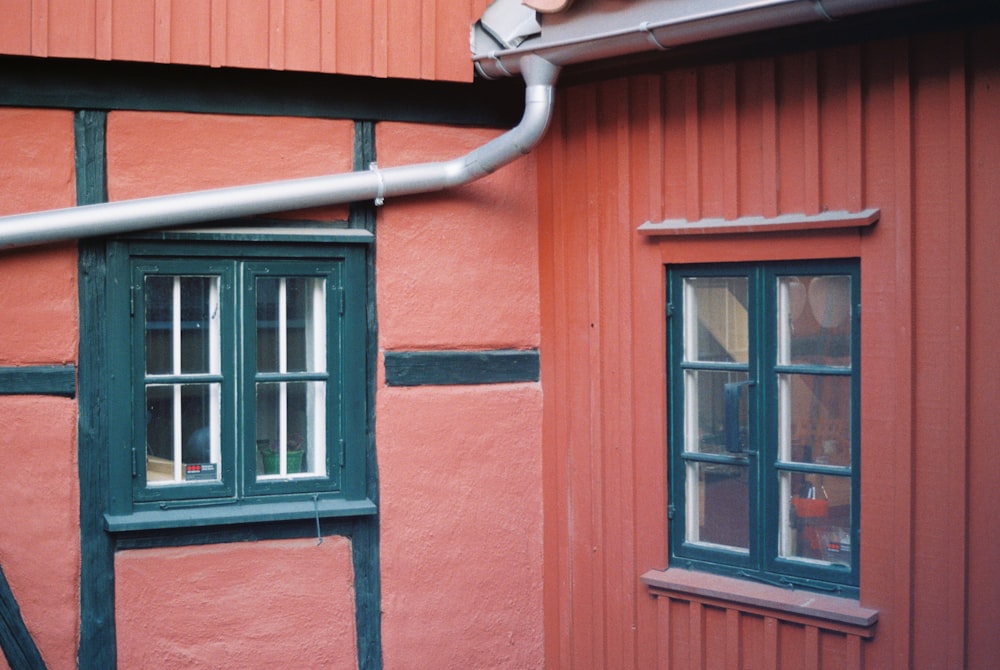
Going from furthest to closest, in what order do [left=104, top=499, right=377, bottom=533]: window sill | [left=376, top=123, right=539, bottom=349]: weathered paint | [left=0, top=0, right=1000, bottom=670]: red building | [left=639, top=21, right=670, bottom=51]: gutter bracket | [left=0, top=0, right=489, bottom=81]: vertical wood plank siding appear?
[left=376, top=123, right=539, bottom=349]: weathered paint, [left=104, top=499, right=377, bottom=533]: window sill, [left=0, top=0, right=489, bottom=81]: vertical wood plank siding, [left=639, top=21, right=670, bottom=51]: gutter bracket, [left=0, top=0, right=1000, bottom=670]: red building

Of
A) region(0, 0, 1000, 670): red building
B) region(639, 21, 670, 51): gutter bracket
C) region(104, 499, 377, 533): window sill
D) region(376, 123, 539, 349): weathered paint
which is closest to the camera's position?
region(0, 0, 1000, 670): red building

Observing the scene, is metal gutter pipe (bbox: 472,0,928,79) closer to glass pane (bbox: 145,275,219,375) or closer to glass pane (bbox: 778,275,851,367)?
glass pane (bbox: 778,275,851,367)

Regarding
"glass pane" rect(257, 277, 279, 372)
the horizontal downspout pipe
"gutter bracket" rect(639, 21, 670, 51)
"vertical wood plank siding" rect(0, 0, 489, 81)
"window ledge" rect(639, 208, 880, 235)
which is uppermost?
"vertical wood plank siding" rect(0, 0, 489, 81)

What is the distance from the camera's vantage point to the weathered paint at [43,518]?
445 cm

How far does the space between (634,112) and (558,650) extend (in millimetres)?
2582

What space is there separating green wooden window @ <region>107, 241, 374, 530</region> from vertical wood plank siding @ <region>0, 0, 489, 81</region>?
0.81m

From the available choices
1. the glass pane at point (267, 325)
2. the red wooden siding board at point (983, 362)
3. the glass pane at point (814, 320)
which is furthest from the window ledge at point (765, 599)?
the glass pane at point (267, 325)

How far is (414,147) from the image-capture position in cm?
502

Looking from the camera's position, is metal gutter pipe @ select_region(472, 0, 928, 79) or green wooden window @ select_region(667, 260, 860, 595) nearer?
metal gutter pipe @ select_region(472, 0, 928, 79)

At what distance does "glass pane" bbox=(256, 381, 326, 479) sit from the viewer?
491 centimetres

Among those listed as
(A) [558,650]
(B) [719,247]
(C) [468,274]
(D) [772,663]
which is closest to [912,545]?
(D) [772,663]

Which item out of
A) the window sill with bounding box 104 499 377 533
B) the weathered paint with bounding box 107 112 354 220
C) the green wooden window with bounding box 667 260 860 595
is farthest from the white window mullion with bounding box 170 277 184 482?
the green wooden window with bounding box 667 260 860 595

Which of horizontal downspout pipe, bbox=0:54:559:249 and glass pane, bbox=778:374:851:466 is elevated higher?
horizontal downspout pipe, bbox=0:54:559:249

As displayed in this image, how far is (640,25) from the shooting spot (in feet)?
13.9
